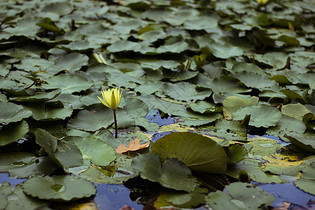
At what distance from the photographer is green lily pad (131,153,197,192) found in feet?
4.57

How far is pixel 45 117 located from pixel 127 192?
2.11 feet

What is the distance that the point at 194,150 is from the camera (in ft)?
4.89

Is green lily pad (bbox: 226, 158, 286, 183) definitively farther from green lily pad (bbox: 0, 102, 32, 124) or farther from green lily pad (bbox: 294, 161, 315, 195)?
green lily pad (bbox: 0, 102, 32, 124)

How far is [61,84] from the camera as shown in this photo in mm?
2242

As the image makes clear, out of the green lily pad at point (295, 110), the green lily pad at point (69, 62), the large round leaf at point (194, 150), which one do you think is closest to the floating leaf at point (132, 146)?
the large round leaf at point (194, 150)

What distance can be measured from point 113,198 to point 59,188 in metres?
0.20

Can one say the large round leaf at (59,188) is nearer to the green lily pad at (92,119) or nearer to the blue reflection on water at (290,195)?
the green lily pad at (92,119)

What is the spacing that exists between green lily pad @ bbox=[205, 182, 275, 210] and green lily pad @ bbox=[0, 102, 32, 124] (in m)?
0.89

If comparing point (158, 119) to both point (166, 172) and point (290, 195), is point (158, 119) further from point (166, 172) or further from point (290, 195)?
point (290, 195)

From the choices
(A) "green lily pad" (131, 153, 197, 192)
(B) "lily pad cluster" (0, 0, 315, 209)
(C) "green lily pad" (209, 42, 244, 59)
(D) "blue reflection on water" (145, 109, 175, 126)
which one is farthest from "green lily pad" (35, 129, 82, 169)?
(C) "green lily pad" (209, 42, 244, 59)

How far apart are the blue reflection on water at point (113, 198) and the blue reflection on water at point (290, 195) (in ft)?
1.69

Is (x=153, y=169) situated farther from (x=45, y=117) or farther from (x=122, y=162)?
(x=45, y=117)

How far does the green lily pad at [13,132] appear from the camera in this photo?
1599 millimetres

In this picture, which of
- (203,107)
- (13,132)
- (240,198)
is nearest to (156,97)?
(203,107)
